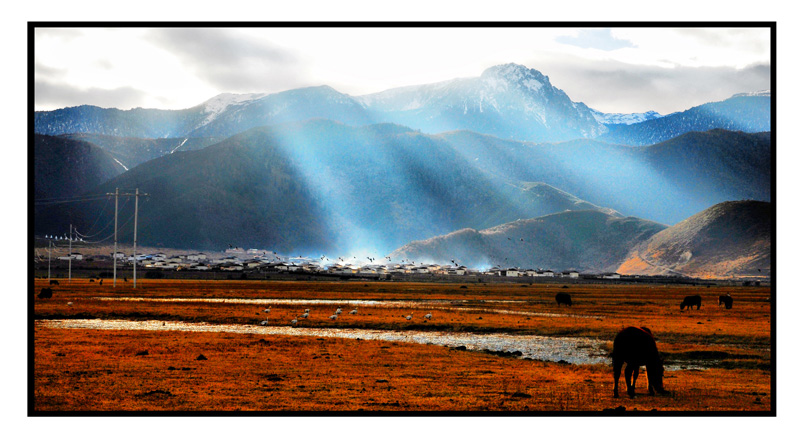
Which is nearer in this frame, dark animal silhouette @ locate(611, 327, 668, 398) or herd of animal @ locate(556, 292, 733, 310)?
dark animal silhouette @ locate(611, 327, 668, 398)

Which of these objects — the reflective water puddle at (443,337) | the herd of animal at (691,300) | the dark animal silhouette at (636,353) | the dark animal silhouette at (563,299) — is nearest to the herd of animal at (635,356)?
the dark animal silhouette at (636,353)

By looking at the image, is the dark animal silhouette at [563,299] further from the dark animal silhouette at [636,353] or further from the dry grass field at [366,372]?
the dark animal silhouette at [636,353]

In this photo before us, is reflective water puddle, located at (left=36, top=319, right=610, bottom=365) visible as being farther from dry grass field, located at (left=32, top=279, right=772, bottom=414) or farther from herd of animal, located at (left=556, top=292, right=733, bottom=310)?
herd of animal, located at (left=556, top=292, right=733, bottom=310)

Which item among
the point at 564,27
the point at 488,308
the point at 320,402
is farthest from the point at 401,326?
the point at 564,27

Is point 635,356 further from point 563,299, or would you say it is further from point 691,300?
point 563,299

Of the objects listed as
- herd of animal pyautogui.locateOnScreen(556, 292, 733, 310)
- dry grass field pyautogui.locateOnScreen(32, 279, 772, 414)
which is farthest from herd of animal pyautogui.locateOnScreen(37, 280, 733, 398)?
herd of animal pyautogui.locateOnScreen(556, 292, 733, 310)

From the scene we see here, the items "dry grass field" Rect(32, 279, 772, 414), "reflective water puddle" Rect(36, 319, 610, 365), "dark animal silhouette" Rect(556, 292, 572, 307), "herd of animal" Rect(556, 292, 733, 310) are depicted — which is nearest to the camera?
"dry grass field" Rect(32, 279, 772, 414)

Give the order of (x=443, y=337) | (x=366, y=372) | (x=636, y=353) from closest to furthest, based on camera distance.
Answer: (x=636, y=353)
(x=366, y=372)
(x=443, y=337)

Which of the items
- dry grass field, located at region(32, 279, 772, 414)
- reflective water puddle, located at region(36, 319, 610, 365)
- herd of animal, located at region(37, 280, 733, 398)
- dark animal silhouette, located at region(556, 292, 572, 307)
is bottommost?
dark animal silhouette, located at region(556, 292, 572, 307)

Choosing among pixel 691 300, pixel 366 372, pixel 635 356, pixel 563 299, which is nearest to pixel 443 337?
pixel 366 372
